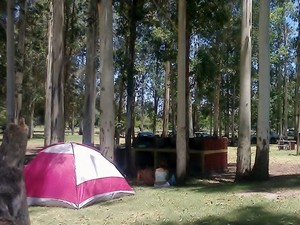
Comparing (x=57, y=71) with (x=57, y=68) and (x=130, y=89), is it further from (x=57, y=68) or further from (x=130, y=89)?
(x=130, y=89)

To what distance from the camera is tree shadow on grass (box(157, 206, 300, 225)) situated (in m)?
8.35

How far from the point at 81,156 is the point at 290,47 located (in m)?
36.9

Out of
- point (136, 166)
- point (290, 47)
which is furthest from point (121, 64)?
point (290, 47)

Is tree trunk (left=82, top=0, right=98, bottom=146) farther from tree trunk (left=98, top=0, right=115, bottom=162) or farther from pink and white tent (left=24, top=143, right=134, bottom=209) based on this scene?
pink and white tent (left=24, top=143, right=134, bottom=209)

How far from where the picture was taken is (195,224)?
8.41 m

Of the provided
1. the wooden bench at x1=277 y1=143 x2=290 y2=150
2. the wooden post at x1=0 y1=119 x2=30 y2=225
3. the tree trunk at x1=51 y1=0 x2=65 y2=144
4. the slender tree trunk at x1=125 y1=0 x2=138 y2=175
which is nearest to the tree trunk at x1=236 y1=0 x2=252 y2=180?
the slender tree trunk at x1=125 y1=0 x2=138 y2=175

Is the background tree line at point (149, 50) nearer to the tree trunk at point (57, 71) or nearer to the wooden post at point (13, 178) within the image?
the tree trunk at point (57, 71)

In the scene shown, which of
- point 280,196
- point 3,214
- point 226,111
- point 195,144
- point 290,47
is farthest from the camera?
point 226,111

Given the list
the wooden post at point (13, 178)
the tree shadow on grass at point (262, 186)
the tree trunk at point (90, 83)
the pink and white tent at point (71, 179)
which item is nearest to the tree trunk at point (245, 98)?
the tree shadow on grass at point (262, 186)

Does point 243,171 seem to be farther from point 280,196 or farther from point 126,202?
point 126,202

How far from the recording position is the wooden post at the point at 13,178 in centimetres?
372

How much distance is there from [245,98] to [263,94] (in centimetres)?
76

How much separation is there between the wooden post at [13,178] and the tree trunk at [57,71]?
12372 millimetres

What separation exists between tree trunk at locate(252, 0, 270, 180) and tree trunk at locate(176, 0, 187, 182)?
2.73 metres
